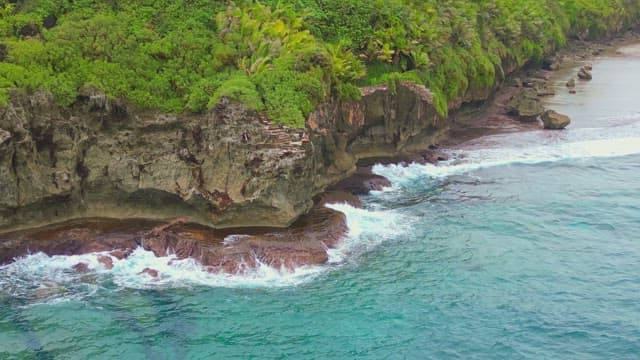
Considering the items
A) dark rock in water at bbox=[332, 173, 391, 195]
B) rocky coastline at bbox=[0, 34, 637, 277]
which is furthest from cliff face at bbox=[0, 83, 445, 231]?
dark rock in water at bbox=[332, 173, 391, 195]

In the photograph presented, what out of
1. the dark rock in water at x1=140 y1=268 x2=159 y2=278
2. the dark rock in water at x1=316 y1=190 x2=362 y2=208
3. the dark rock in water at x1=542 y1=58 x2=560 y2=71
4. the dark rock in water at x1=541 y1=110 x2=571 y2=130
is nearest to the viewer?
the dark rock in water at x1=140 y1=268 x2=159 y2=278

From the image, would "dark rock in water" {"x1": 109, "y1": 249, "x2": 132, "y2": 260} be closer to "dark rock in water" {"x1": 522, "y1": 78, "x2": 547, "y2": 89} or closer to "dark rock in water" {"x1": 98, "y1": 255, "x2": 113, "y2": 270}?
"dark rock in water" {"x1": 98, "y1": 255, "x2": 113, "y2": 270}

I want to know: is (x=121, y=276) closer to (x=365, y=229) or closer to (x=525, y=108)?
(x=365, y=229)

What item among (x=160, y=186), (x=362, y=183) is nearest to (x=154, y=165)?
(x=160, y=186)

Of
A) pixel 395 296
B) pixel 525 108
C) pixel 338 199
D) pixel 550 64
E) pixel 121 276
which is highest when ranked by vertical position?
pixel 550 64

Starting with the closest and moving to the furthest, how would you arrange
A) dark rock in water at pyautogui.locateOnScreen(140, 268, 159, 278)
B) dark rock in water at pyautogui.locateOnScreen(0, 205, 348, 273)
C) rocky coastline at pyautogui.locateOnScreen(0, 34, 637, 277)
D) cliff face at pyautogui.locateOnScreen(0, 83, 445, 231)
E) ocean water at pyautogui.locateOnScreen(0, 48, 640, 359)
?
ocean water at pyautogui.locateOnScreen(0, 48, 640, 359) → dark rock in water at pyautogui.locateOnScreen(140, 268, 159, 278) → dark rock in water at pyautogui.locateOnScreen(0, 205, 348, 273) → rocky coastline at pyautogui.locateOnScreen(0, 34, 637, 277) → cliff face at pyautogui.locateOnScreen(0, 83, 445, 231)

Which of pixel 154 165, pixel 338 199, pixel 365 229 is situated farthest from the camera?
pixel 338 199

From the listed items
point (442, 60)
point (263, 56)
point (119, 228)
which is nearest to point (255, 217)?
point (119, 228)
